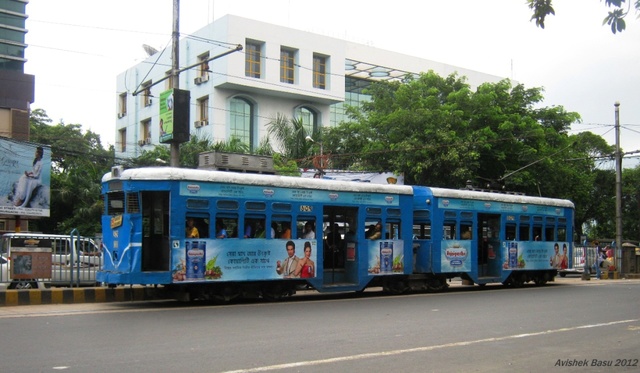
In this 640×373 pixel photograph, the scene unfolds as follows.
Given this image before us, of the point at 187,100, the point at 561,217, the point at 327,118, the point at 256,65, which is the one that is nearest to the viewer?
the point at 187,100

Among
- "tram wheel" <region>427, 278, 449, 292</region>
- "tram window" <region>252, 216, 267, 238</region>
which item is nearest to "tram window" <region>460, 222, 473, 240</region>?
"tram wheel" <region>427, 278, 449, 292</region>

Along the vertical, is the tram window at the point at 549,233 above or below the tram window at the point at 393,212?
below

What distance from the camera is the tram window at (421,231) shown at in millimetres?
19344

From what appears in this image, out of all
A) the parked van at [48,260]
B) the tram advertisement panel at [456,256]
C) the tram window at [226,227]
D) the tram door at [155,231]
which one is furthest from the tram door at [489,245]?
the parked van at [48,260]

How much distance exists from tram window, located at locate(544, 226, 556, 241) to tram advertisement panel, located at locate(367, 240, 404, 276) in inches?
284

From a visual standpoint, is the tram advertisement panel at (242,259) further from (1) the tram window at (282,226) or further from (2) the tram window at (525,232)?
(2) the tram window at (525,232)

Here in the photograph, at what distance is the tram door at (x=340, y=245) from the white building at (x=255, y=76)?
2386 cm

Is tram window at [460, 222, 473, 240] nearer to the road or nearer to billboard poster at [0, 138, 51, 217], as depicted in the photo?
the road

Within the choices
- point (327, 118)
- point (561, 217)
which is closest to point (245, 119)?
point (327, 118)

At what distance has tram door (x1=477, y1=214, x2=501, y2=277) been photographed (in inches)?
832

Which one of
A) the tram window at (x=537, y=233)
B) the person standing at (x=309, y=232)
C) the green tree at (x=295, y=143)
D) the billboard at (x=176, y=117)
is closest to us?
the person standing at (x=309, y=232)

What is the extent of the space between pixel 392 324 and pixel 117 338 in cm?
447

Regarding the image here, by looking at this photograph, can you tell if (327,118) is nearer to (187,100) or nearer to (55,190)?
(55,190)

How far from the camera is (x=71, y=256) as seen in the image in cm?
1598
